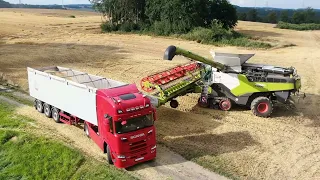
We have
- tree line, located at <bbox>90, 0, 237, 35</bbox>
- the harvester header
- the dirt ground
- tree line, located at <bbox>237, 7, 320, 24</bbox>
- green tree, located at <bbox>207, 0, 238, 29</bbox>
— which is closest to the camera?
the dirt ground

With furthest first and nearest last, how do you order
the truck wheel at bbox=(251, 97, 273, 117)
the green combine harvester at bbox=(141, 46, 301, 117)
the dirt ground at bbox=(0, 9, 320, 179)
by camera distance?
the truck wheel at bbox=(251, 97, 273, 117) < the green combine harvester at bbox=(141, 46, 301, 117) < the dirt ground at bbox=(0, 9, 320, 179)

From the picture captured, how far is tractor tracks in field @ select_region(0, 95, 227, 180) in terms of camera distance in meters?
12.4

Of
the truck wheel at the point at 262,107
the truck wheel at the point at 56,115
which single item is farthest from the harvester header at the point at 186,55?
the truck wheel at the point at 56,115

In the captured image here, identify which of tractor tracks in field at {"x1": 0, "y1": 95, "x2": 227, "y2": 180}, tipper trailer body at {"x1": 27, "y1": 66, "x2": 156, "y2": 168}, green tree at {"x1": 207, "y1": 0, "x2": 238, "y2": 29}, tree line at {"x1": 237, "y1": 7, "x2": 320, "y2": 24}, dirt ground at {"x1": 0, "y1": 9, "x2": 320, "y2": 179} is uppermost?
green tree at {"x1": 207, "y1": 0, "x2": 238, "y2": 29}

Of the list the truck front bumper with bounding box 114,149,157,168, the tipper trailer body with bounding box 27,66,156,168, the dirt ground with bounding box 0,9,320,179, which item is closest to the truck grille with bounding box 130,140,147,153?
the tipper trailer body with bounding box 27,66,156,168

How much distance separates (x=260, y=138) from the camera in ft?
50.2

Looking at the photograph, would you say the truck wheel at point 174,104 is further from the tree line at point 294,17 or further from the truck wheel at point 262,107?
the tree line at point 294,17

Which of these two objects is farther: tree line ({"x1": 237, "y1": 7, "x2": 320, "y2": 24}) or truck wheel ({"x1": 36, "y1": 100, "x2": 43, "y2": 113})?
tree line ({"x1": 237, "y1": 7, "x2": 320, "y2": 24})

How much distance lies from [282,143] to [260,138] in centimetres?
90

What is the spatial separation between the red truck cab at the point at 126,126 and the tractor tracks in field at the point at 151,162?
1.37 ft

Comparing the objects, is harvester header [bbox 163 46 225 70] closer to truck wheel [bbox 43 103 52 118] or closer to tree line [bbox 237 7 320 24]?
truck wheel [bbox 43 103 52 118]

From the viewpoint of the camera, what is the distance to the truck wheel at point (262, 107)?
56.6 ft

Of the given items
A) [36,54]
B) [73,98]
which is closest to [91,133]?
[73,98]

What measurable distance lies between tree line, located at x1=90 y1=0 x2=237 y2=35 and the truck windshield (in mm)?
29757
